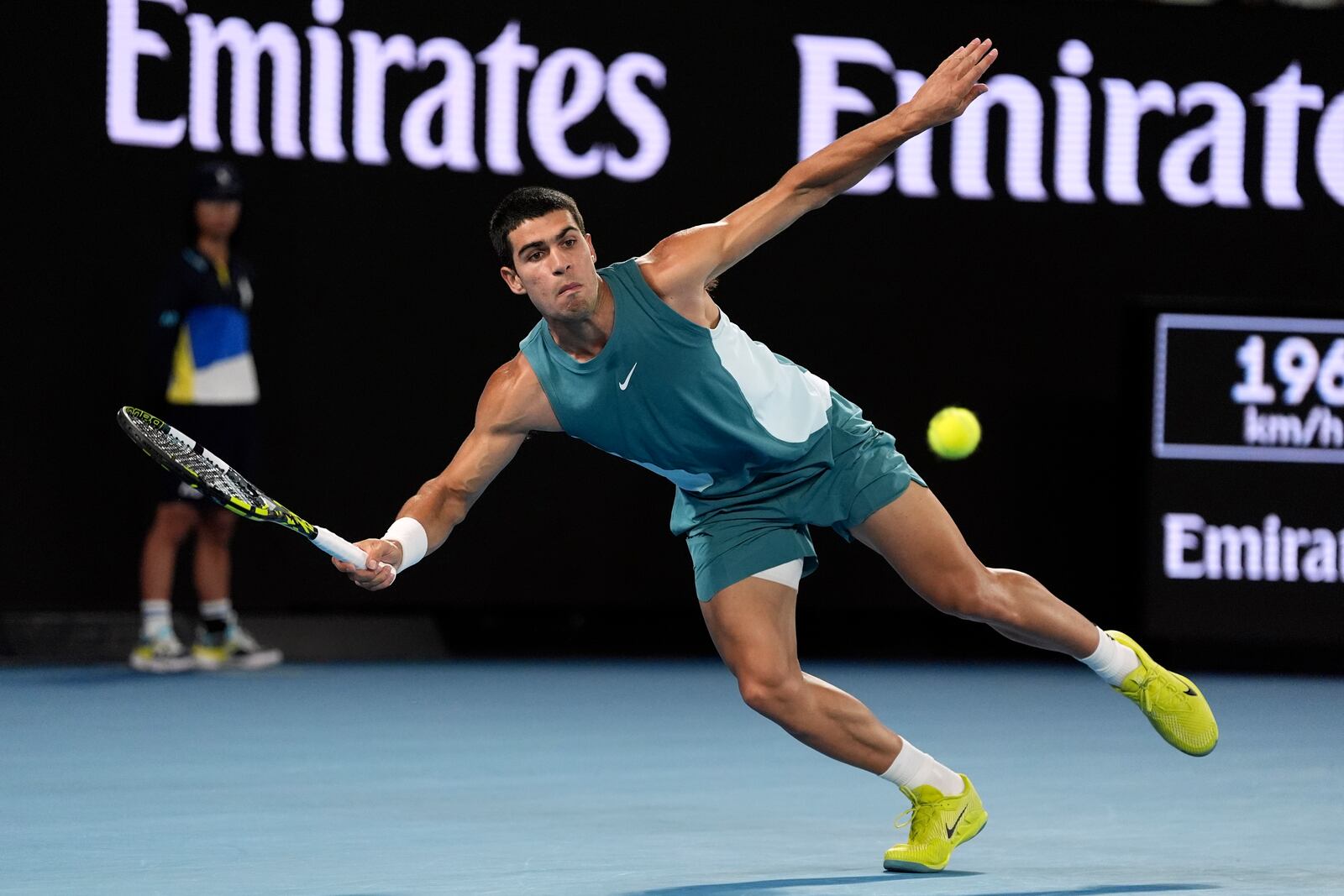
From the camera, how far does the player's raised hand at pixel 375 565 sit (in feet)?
12.6

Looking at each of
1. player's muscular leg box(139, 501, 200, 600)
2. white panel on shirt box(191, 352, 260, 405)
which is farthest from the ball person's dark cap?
player's muscular leg box(139, 501, 200, 600)

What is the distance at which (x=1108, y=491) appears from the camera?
861 cm

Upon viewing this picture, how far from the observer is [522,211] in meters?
4.14

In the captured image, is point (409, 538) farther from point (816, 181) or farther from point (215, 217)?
point (215, 217)

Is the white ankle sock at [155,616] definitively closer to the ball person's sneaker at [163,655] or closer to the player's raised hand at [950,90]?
the ball person's sneaker at [163,655]

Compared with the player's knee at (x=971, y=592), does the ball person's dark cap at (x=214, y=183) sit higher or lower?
higher

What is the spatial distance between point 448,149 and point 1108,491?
322 cm

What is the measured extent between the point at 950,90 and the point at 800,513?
98 cm

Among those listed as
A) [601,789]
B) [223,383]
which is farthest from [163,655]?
[601,789]

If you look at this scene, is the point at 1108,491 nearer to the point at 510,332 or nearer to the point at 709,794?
the point at 510,332

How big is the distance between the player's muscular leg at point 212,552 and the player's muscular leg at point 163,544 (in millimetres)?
67

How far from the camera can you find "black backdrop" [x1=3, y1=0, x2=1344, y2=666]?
308 inches

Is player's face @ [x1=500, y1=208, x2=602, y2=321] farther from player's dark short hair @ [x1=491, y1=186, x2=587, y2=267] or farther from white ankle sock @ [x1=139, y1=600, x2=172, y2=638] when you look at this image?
white ankle sock @ [x1=139, y1=600, x2=172, y2=638]

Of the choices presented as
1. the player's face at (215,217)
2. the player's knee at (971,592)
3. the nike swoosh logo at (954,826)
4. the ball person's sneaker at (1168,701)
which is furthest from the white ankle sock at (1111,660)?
the player's face at (215,217)
